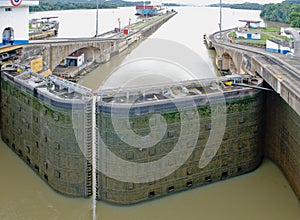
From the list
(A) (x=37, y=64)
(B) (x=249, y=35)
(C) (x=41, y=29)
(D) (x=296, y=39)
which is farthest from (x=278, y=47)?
(C) (x=41, y=29)

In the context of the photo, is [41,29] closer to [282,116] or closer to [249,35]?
[249,35]

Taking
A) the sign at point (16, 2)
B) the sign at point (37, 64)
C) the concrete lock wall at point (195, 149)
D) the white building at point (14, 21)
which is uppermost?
the sign at point (16, 2)

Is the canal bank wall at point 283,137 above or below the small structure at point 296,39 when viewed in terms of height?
below

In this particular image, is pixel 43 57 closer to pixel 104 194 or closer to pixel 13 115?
pixel 13 115

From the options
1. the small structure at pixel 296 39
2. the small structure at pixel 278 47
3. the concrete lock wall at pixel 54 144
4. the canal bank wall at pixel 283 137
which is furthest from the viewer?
the small structure at pixel 278 47

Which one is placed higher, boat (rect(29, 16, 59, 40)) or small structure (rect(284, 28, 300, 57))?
boat (rect(29, 16, 59, 40))

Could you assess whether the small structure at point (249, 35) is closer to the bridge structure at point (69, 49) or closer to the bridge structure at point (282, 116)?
the bridge structure at point (69, 49)

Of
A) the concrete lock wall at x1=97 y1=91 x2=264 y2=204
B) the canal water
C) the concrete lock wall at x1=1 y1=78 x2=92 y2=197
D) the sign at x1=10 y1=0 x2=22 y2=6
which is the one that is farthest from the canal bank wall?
the sign at x1=10 y1=0 x2=22 y2=6

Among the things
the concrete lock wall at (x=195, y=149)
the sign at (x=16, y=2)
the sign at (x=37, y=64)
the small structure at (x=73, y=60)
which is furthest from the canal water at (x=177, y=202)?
the small structure at (x=73, y=60)

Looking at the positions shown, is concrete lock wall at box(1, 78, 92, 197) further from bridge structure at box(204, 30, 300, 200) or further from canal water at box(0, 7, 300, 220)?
bridge structure at box(204, 30, 300, 200)
